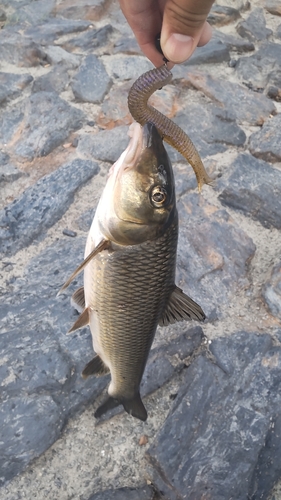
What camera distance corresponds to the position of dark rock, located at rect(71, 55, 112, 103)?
4172 millimetres

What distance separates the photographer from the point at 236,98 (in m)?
4.34

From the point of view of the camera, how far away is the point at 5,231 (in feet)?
10.7

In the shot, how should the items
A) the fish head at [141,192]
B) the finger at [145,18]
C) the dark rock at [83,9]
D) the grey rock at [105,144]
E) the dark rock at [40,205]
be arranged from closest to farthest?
the fish head at [141,192]
the finger at [145,18]
the dark rock at [40,205]
the grey rock at [105,144]
the dark rock at [83,9]

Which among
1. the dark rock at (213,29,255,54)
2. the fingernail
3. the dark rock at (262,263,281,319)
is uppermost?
the fingernail

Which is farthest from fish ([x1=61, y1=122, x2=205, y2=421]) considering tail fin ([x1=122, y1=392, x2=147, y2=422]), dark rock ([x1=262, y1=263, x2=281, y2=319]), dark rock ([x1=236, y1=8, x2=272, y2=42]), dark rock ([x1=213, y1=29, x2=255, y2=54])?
dark rock ([x1=236, y1=8, x2=272, y2=42])

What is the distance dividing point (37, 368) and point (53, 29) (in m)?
3.27

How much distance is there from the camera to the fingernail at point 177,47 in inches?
78.5

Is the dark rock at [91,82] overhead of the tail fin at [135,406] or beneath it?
overhead

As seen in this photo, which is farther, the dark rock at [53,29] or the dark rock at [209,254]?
the dark rock at [53,29]

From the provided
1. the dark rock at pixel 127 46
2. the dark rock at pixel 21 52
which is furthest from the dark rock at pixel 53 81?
the dark rock at pixel 127 46

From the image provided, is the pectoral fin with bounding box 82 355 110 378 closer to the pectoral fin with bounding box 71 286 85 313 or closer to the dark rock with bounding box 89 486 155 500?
the pectoral fin with bounding box 71 286 85 313

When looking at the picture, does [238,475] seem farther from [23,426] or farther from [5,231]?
[5,231]

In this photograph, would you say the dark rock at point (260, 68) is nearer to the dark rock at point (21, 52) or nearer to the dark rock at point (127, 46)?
the dark rock at point (127, 46)

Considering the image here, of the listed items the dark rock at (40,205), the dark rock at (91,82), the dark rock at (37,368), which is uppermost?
the dark rock at (91,82)
